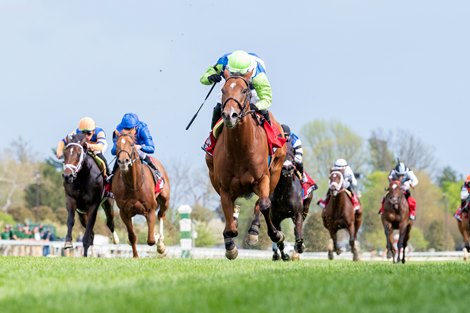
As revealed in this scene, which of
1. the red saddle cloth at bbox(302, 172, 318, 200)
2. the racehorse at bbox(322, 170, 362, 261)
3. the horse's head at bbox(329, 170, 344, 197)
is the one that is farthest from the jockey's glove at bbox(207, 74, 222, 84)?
the racehorse at bbox(322, 170, 362, 261)

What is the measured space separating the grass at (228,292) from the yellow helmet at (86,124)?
9.85 meters

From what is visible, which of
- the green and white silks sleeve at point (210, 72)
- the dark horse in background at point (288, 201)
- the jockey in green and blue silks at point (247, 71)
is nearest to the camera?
the jockey in green and blue silks at point (247, 71)

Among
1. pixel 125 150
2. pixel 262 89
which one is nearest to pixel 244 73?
pixel 262 89

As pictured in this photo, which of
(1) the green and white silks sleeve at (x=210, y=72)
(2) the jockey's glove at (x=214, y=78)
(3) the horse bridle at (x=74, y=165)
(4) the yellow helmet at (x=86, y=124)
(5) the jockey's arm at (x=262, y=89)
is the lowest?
(3) the horse bridle at (x=74, y=165)

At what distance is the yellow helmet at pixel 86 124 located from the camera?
19609 mm

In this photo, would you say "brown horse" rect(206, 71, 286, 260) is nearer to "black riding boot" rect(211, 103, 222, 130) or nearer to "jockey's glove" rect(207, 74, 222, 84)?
"black riding boot" rect(211, 103, 222, 130)

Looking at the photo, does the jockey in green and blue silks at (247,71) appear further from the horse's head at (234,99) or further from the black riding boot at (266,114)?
the horse's head at (234,99)

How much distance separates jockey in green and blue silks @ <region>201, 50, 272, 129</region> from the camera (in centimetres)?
1323

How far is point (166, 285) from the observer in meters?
8.02

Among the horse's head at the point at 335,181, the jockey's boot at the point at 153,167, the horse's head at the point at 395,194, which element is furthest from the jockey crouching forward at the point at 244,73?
the horse's head at the point at 395,194

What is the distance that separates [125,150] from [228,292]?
10818mm

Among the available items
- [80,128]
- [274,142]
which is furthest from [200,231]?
[274,142]

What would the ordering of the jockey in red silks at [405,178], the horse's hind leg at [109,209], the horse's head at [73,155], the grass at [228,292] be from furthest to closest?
1. the jockey in red silks at [405,178]
2. the horse's hind leg at [109,209]
3. the horse's head at [73,155]
4. the grass at [228,292]

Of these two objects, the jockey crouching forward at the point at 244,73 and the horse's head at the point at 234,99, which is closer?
the horse's head at the point at 234,99
